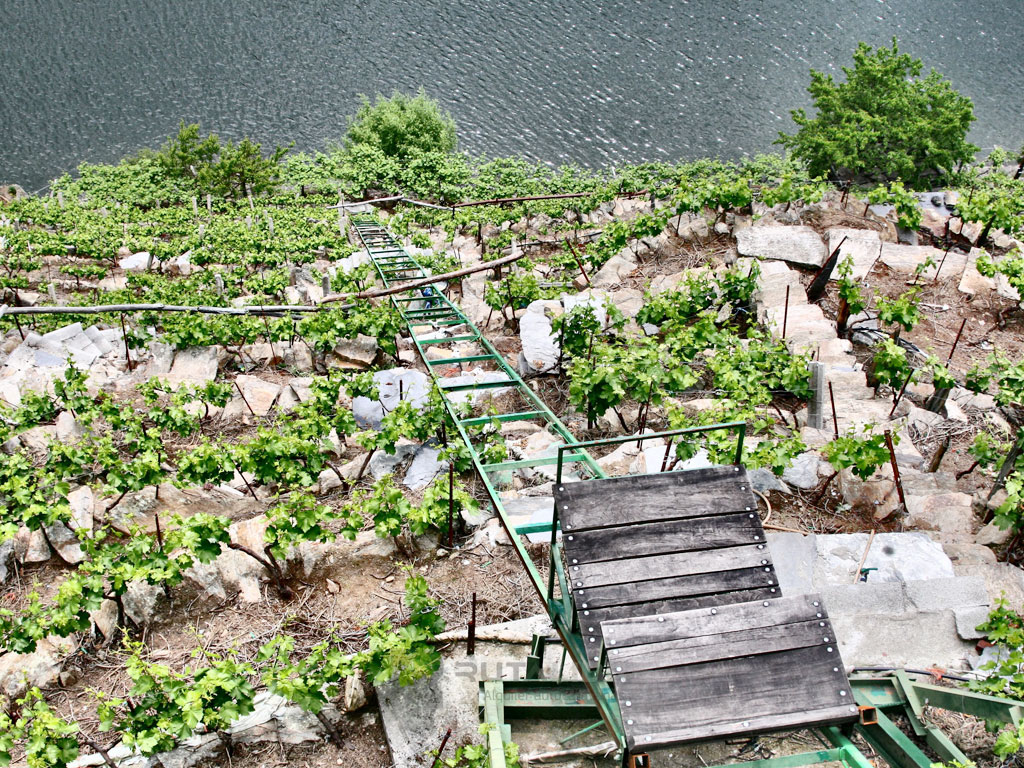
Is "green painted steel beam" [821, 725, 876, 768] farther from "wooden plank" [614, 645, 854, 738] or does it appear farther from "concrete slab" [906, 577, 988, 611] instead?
"concrete slab" [906, 577, 988, 611]

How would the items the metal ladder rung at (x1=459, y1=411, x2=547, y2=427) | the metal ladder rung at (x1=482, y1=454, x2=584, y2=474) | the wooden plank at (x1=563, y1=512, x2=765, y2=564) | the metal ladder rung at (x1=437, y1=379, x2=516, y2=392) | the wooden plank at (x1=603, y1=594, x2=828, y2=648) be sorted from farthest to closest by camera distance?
the metal ladder rung at (x1=437, y1=379, x2=516, y2=392) < the metal ladder rung at (x1=459, y1=411, x2=547, y2=427) < the metal ladder rung at (x1=482, y1=454, x2=584, y2=474) < the wooden plank at (x1=563, y1=512, x2=765, y2=564) < the wooden plank at (x1=603, y1=594, x2=828, y2=648)

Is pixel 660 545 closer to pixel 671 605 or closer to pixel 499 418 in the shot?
pixel 671 605

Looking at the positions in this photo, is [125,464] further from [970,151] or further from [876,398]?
[970,151]

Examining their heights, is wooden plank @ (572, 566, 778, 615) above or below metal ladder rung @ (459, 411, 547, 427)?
below

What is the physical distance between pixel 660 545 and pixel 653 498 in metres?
0.27

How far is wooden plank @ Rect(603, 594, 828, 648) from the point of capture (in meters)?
3.50

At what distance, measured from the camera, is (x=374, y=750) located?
444cm

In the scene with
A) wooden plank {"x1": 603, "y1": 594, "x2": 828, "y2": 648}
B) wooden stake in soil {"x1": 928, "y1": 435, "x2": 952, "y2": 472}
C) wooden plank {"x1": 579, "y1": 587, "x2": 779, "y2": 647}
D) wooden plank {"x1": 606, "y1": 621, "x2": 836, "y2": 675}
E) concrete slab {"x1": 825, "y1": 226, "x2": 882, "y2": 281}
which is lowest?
wooden plank {"x1": 606, "y1": 621, "x2": 836, "y2": 675}

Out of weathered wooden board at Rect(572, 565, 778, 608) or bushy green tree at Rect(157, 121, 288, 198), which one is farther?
bushy green tree at Rect(157, 121, 288, 198)

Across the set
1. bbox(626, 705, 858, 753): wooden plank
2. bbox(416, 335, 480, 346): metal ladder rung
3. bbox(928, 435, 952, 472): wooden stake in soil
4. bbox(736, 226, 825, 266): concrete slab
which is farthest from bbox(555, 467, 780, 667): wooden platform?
bbox(736, 226, 825, 266): concrete slab

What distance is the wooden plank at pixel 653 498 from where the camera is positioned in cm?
406

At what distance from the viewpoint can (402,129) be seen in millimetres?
28750

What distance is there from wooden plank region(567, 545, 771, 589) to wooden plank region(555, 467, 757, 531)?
211 mm

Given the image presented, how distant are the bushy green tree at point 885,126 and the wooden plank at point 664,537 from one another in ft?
69.3
